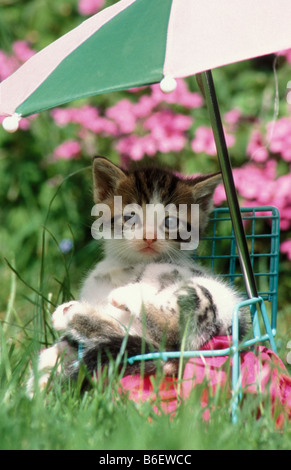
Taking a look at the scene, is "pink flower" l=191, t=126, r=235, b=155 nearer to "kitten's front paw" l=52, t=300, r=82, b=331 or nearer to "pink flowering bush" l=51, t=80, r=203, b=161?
"pink flowering bush" l=51, t=80, r=203, b=161

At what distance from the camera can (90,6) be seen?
4.48 meters

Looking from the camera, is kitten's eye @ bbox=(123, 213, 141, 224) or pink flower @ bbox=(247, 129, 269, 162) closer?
kitten's eye @ bbox=(123, 213, 141, 224)

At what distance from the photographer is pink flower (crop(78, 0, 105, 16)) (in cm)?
447

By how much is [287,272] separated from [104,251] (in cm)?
193

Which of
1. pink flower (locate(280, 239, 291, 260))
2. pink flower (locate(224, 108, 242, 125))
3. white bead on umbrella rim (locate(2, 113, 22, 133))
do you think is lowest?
white bead on umbrella rim (locate(2, 113, 22, 133))

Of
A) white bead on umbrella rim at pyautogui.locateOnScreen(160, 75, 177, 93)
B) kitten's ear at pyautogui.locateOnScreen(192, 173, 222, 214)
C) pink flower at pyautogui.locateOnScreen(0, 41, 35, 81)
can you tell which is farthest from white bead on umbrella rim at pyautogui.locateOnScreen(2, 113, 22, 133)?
pink flower at pyautogui.locateOnScreen(0, 41, 35, 81)

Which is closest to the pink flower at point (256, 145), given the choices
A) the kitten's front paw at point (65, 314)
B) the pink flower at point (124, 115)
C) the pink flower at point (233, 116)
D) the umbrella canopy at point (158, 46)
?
the pink flower at point (233, 116)

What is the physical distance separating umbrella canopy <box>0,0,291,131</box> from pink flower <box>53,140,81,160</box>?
2254 mm

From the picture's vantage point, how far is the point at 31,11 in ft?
15.3

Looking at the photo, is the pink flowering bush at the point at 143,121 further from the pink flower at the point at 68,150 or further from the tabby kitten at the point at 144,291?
the tabby kitten at the point at 144,291

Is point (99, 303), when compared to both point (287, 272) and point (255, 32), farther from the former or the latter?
point (287, 272)

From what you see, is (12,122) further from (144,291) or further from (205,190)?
(205,190)
